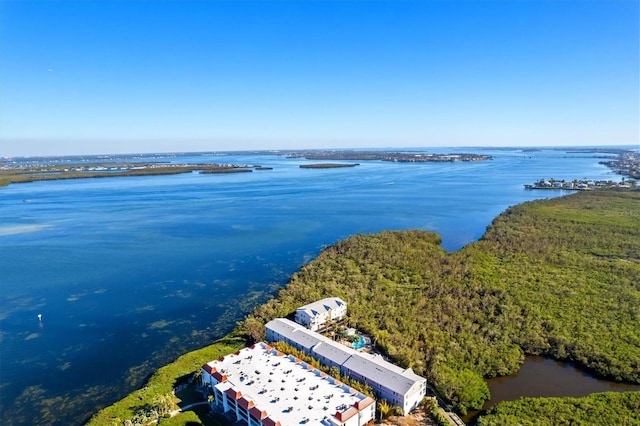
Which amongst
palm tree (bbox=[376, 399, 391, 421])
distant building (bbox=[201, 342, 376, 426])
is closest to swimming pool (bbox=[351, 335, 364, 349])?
distant building (bbox=[201, 342, 376, 426])

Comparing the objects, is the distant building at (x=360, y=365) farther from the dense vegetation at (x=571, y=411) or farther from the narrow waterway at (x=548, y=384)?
the narrow waterway at (x=548, y=384)

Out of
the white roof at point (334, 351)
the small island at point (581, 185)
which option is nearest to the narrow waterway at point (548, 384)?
the white roof at point (334, 351)

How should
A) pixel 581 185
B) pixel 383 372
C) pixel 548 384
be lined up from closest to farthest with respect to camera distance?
1. pixel 383 372
2. pixel 548 384
3. pixel 581 185

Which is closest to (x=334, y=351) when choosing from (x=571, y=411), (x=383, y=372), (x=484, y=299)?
(x=383, y=372)

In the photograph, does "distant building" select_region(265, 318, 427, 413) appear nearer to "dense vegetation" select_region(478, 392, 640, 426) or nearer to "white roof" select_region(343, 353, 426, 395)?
"white roof" select_region(343, 353, 426, 395)

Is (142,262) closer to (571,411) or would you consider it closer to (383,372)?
(383,372)

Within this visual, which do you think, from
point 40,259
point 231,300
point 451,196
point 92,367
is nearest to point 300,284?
point 231,300

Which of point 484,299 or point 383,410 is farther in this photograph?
point 484,299
